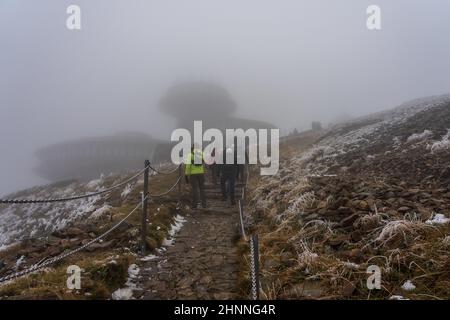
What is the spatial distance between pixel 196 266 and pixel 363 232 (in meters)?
3.26

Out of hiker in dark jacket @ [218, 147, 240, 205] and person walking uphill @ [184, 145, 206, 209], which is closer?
person walking uphill @ [184, 145, 206, 209]

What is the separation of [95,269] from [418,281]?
4849mm

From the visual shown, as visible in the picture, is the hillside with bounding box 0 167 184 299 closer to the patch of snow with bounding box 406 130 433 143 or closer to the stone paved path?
the stone paved path

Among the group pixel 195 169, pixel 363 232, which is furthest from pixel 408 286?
pixel 195 169

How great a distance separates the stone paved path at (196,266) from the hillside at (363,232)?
764mm

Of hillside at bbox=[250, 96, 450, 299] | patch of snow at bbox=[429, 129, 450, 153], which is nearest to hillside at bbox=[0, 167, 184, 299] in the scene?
hillside at bbox=[250, 96, 450, 299]

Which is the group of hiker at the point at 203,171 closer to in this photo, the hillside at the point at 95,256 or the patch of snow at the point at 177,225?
the hillside at the point at 95,256

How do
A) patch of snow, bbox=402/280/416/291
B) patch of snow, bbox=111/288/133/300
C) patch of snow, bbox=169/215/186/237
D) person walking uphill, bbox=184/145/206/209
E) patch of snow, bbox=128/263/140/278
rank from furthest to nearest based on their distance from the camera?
person walking uphill, bbox=184/145/206/209 → patch of snow, bbox=169/215/186/237 → patch of snow, bbox=128/263/140/278 → patch of snow, bbox=111/288/133/300 → patch of snow, bbox=402/280/416/291

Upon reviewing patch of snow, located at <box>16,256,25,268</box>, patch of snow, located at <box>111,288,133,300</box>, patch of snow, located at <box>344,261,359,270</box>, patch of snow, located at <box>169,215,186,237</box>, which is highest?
patch of snow, located at <box>344,261,359,270</box>

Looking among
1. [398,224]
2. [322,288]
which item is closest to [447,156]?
[398,224]

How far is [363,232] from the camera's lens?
6637 mm

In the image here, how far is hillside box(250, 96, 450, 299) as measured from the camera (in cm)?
512

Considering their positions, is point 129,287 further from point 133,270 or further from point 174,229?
point 174,229

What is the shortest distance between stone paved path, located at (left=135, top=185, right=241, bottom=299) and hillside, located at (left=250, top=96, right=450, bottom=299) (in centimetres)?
76
